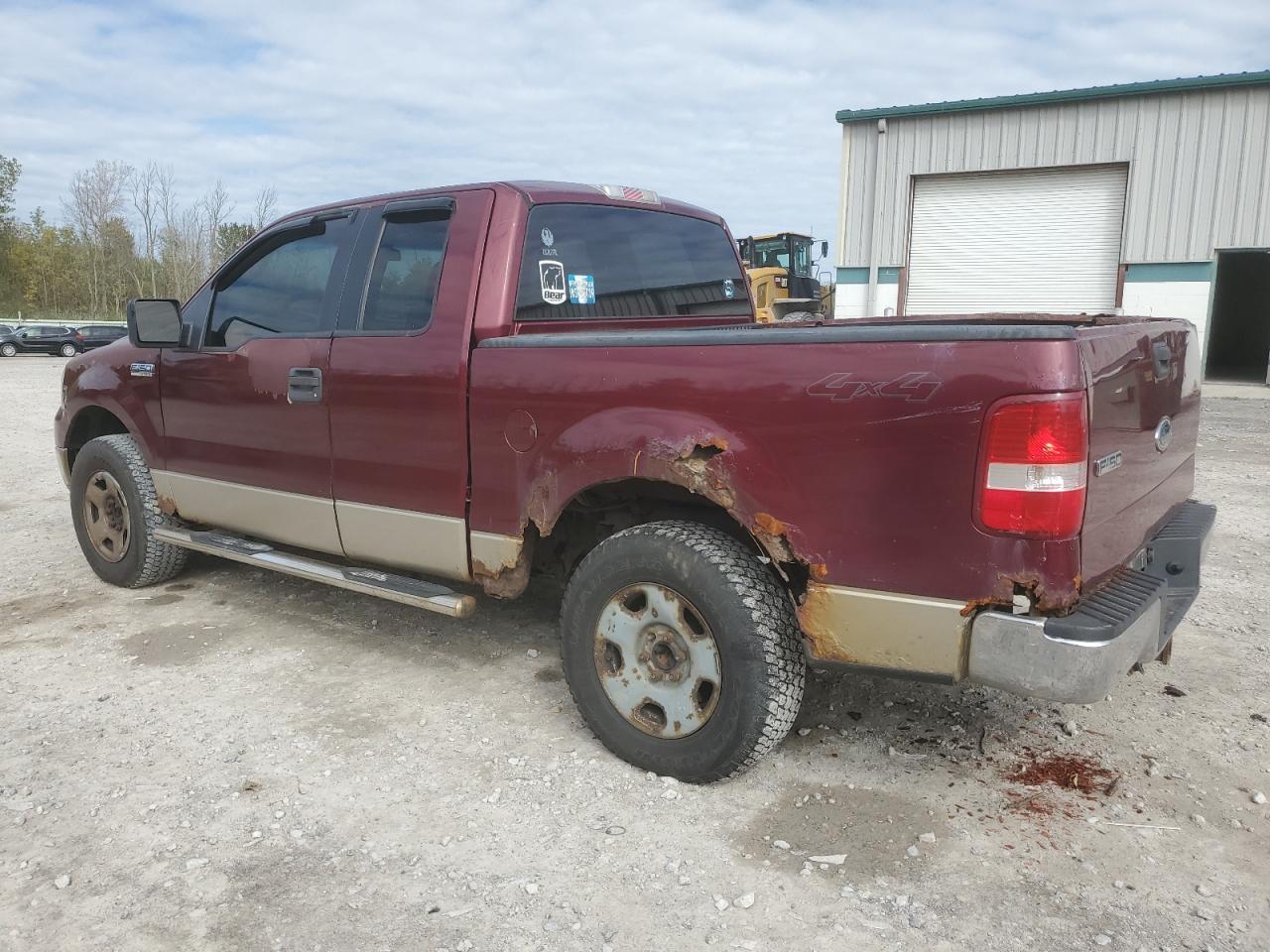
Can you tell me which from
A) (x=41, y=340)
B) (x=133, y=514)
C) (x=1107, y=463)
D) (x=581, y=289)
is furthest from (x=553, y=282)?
(x=41, y=340)

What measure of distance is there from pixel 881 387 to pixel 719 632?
89 centimetres

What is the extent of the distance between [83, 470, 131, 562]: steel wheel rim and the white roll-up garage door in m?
18.5

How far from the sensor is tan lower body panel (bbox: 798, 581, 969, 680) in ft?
8.37

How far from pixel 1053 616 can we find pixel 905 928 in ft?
2.88

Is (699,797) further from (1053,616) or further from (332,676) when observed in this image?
(332,676)

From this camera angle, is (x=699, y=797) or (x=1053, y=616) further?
(x=699, y=797)

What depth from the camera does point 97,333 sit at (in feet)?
105

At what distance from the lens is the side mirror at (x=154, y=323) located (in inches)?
180

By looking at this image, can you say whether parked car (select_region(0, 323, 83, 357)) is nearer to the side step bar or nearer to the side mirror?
the side mirror

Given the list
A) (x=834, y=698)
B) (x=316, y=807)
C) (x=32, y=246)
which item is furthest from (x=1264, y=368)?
(x=32, y=246)

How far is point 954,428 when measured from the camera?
7.97ft

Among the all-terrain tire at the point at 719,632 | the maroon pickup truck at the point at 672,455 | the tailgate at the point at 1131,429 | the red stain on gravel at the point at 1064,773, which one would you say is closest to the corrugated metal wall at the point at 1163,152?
the maroon pickup truck at the point at 672,455

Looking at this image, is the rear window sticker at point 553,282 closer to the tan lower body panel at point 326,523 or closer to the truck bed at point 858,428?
the truck bed at point 858,428

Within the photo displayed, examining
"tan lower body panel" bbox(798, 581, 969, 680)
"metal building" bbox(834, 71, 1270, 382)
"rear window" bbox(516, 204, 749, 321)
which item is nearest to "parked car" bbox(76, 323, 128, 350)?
"metal building" bbox(834, 71, 1270, 382)
